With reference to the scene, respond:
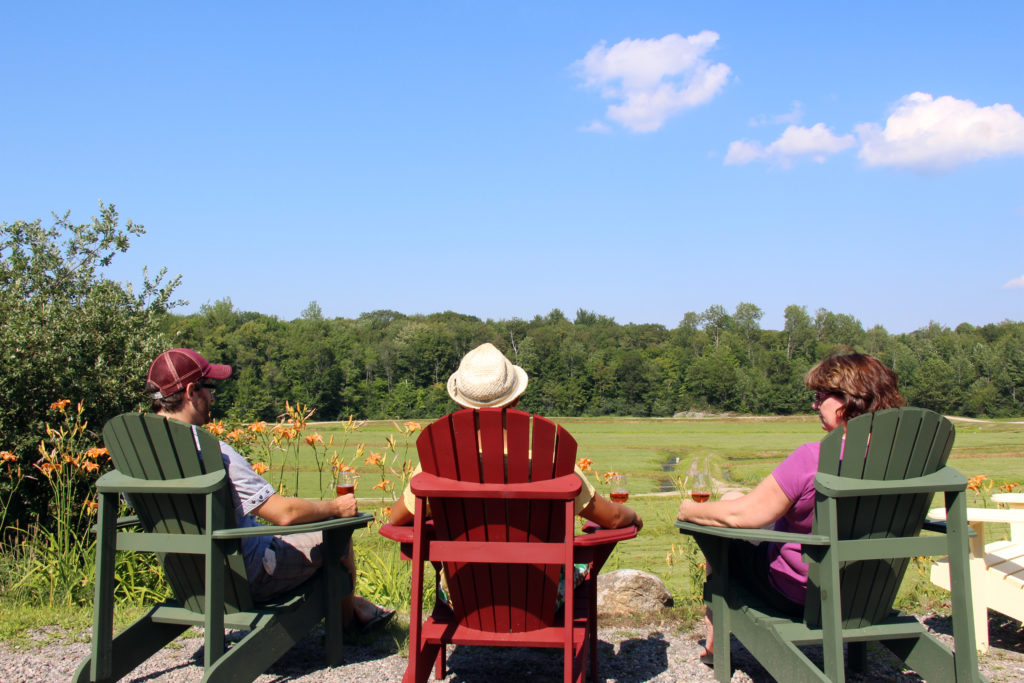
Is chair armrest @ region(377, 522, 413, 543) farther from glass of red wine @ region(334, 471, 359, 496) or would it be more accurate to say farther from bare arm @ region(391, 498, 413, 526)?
glass of red wine @ region(334, 471, 359, 496)

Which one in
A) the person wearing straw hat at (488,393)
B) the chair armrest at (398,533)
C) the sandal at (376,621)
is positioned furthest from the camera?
the sandal at (376,621)

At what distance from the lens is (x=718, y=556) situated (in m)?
2.97

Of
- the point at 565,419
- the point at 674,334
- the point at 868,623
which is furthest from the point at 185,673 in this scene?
the point at 674,334

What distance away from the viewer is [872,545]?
8.32 ft

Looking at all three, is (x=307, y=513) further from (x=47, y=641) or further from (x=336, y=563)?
(x=47, y=641)

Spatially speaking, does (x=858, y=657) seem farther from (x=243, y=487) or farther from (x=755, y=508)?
(x=243, y=487)

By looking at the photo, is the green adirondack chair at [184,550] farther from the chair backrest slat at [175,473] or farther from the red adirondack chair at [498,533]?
the red adirondack chair at [498,533]

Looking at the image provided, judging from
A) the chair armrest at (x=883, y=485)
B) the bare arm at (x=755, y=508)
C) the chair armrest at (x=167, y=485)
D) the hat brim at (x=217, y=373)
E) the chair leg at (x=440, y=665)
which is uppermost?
the hat brim at (x=217, y=373)

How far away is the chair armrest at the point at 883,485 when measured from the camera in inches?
96.6

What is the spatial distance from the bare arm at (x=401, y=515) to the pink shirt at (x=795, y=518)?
1.29 meters

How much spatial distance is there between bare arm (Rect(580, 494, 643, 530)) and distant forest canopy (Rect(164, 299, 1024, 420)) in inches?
2082

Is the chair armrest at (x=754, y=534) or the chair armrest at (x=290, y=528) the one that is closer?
the chair armrest at (x=754, y=534)

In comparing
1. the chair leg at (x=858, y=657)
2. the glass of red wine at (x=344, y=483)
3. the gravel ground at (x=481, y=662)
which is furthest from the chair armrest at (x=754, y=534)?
the glass of red wine at (x=344, y=483)

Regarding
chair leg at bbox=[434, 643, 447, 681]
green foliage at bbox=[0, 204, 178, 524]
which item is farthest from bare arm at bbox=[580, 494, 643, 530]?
green foliage at bbox=[0, 204, 178, 524]
